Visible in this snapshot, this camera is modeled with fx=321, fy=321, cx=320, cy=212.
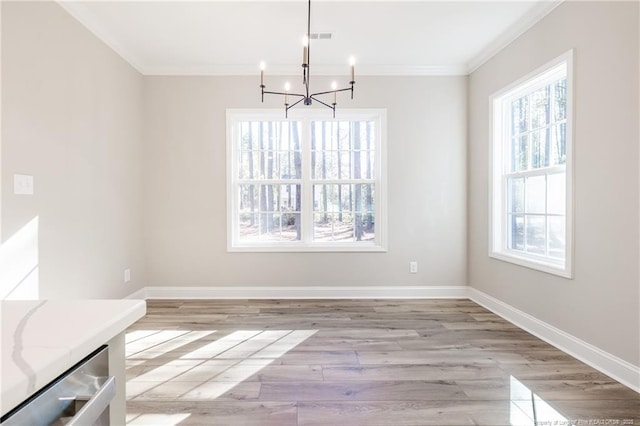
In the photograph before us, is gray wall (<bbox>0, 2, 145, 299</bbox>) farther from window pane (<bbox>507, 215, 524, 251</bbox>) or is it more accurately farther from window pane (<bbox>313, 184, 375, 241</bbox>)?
window pane (<bbox>507, 215, 524, 251</bbox>)

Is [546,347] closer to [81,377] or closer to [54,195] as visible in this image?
[81,377]

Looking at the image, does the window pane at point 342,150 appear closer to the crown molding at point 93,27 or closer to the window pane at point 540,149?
the window pane at point 540,149

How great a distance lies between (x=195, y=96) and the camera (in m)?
3.92

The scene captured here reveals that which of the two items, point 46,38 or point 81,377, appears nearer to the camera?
point 81,377

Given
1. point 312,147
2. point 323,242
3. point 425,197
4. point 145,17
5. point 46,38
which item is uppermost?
point 145,17

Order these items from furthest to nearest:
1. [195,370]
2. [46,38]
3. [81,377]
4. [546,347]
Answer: [546,347]
[46,38]
[195,370]
[81,377]

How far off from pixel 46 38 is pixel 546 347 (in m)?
4.60

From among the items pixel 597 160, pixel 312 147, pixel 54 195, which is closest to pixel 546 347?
pixel 597 160

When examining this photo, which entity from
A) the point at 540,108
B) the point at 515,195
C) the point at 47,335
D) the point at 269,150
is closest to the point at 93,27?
the point at 269,150

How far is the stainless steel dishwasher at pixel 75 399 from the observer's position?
0.54 metres

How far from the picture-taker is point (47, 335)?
2.17 feet

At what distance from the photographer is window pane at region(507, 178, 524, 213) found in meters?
3.21

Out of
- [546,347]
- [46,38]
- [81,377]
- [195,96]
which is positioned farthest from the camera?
[195,96]

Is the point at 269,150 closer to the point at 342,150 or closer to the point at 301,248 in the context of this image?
the point at 342,150
